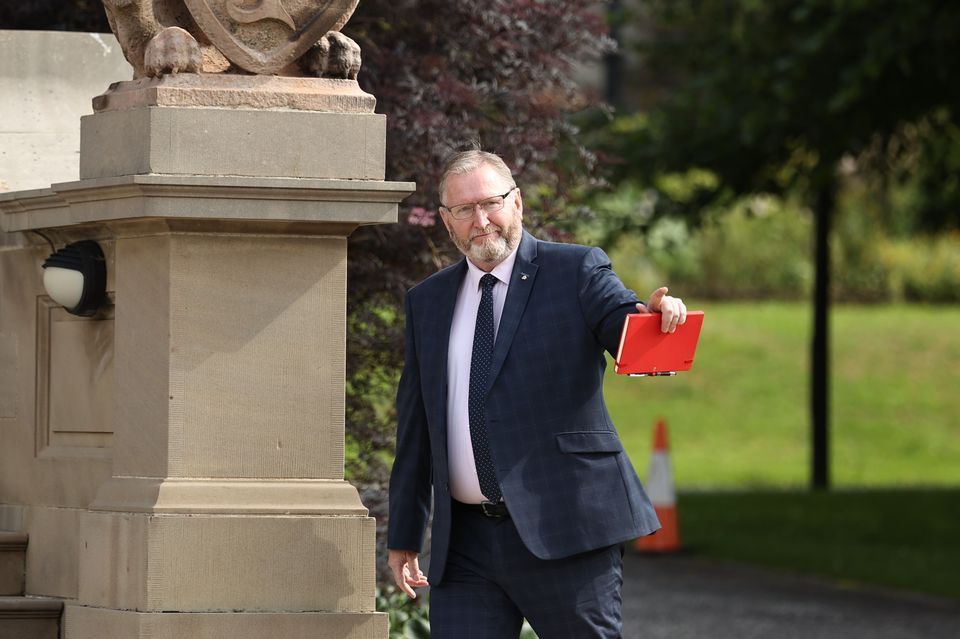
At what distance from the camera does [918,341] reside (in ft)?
87.2

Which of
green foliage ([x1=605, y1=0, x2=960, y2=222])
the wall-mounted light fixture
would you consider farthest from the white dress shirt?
green foliage ([x1=605, y1=0, x2=960, y2=222])

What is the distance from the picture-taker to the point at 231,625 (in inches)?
221

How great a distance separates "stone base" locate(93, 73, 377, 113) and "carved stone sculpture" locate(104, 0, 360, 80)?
0.17ft

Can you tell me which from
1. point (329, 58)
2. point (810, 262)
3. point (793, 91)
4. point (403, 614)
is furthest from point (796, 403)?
point (329, 58)

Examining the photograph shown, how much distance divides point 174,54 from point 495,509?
1739 mm

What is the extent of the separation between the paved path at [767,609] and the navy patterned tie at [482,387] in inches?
219

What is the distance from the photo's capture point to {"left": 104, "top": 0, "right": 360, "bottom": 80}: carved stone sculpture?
5848mm

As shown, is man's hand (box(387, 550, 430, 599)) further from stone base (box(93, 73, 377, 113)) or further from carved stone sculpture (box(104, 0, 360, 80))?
carved stone sculpture (box(104, 0, 360, 80))

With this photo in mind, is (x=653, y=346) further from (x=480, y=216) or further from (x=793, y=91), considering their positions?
(x=793, y=91)

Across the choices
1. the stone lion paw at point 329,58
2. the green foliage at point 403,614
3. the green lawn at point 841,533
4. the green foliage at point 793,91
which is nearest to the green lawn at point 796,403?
the green lawn at point 841,533

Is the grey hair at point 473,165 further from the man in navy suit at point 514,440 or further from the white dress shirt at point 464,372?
the white dress shirt at point 464,372

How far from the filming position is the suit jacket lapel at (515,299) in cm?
530

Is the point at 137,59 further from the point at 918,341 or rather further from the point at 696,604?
the point at 918,341

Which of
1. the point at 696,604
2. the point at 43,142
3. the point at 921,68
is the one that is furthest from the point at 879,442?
the point at 43,142
